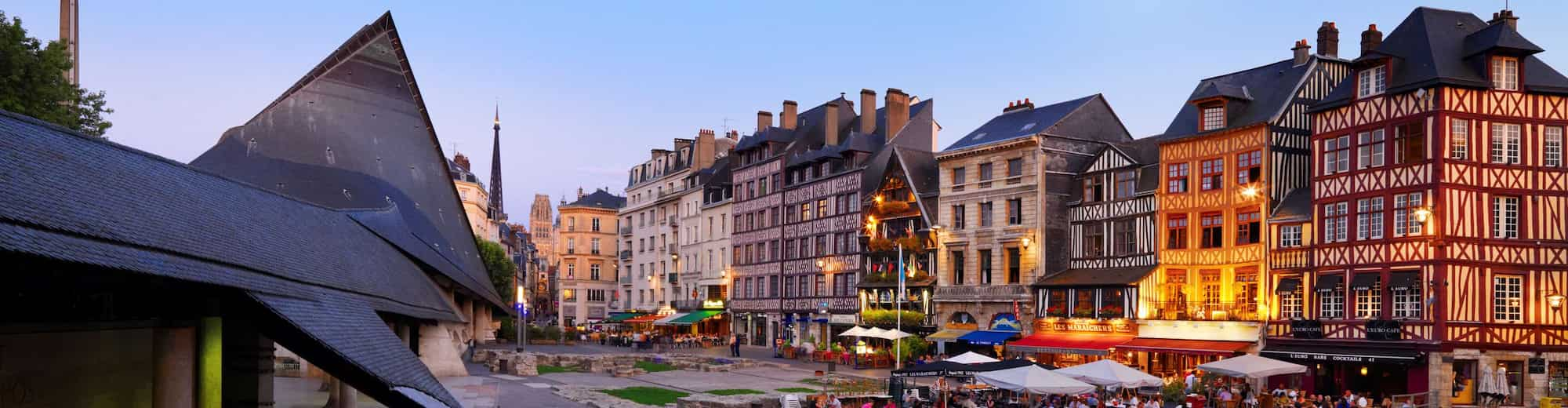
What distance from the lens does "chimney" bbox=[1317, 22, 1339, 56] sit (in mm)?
35156

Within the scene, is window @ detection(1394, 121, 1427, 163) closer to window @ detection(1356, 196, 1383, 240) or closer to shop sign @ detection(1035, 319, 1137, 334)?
window @ detection(1356, 196, 1383, 240)

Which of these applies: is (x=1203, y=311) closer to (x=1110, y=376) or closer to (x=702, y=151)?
(x=1110, y=376)

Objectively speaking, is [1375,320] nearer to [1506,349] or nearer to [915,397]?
[1506,349]

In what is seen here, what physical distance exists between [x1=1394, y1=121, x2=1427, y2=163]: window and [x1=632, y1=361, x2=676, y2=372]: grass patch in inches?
906

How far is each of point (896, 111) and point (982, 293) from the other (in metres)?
13.9

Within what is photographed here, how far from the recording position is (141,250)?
8648 mm

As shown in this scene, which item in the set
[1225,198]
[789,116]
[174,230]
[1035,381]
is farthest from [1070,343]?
[174,230]

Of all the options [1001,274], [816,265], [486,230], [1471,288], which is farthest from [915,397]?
[486,230]

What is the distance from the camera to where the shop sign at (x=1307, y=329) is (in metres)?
31.2

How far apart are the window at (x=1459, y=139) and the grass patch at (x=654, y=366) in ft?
79.2

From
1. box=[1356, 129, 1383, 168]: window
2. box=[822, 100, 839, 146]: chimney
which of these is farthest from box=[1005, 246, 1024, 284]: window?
box=[822, 100, 839, 146]: chimney

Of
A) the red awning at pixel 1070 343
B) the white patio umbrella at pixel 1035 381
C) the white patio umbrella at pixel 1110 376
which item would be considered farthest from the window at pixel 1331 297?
the white patio umbrella at pixel 1035 381

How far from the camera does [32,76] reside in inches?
982

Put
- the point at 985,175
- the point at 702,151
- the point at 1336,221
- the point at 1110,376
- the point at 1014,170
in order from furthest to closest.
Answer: the point at 702,151, the point at 985,175, the point at 1014,170, the point at 1336,221, the point at 1110,376
